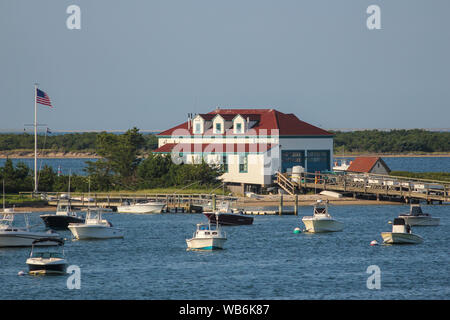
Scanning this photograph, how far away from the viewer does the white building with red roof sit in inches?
3765

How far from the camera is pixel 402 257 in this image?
58.4 meters

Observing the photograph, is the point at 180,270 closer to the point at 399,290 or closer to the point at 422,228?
the point at 399,290

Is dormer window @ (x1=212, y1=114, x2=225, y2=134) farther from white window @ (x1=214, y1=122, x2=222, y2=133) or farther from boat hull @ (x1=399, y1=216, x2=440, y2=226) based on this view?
boat hull @ (x1=399, y1=216, x2=440, y2=226)

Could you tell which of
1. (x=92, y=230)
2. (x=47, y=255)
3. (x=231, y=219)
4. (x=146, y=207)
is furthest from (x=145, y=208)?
(x=47, y=255)

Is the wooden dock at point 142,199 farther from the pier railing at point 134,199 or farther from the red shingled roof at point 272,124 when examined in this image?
the red shingled roof at point 272,124

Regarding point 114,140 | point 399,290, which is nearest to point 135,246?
point 399,290

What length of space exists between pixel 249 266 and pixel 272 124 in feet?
146

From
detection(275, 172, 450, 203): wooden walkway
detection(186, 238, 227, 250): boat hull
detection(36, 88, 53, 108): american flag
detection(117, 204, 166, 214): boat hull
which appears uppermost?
detection(36, 88, 53, 108): american flag

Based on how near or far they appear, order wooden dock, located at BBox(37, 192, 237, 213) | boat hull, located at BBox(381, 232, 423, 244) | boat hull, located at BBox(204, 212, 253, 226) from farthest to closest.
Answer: wooden dock, located at BBox(37, 192, 237, 213), boat hull, located at BBox(204, 212, 253, 226), boat hull, located at BBox(381, 232, 423, 244)

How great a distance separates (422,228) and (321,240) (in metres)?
11.3

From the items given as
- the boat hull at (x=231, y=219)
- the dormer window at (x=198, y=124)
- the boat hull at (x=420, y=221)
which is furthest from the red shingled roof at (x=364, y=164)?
the boat hull at (x=231, y=219)

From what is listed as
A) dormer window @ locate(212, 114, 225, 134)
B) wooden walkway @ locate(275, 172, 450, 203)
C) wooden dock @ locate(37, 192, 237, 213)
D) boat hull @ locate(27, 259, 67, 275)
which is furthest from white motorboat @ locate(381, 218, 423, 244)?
dormer window @ locate(212, 114, 225, 134)

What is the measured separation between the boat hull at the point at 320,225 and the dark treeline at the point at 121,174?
26.2 metres

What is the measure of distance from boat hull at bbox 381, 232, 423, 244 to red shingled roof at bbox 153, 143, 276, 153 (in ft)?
105
